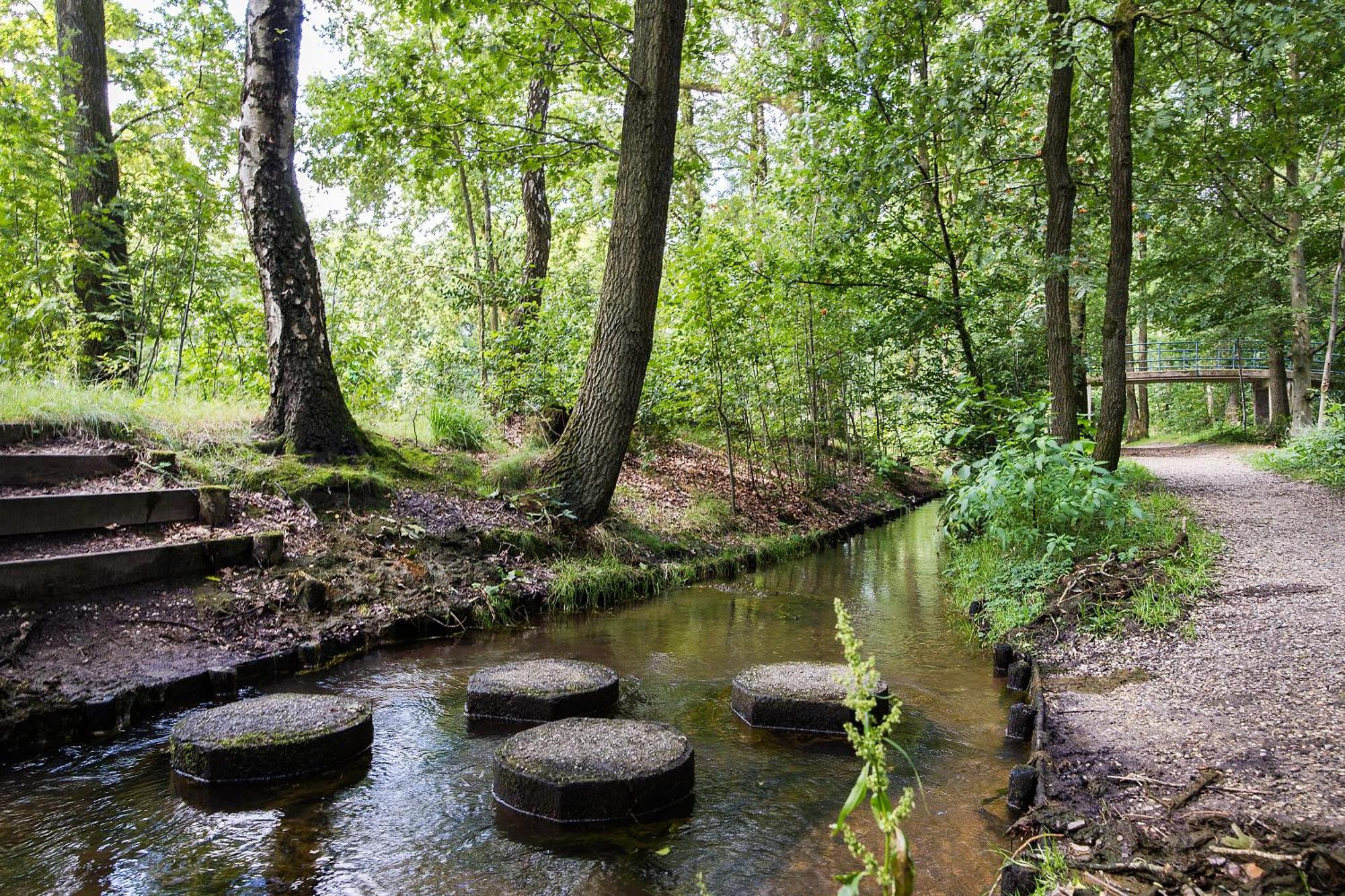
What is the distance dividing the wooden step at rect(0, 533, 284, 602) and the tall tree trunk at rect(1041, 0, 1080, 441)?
7932 mm

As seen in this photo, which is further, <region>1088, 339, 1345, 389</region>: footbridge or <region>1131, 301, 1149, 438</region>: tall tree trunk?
<region>1131, 301, 1149, 438</region>: tall tree trunk

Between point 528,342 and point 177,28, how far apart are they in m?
7.62

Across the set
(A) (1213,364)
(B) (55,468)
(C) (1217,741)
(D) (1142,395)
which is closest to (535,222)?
(B) (55,468)

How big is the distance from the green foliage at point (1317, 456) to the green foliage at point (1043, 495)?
610 centimetres

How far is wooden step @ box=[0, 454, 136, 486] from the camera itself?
518cm

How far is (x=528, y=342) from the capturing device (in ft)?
34.2

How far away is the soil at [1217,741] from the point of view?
226cm

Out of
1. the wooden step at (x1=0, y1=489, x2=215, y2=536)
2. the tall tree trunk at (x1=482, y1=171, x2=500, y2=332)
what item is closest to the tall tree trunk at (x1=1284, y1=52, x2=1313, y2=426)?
the tall tree trunk at (x1=482, y1=171, x2=500, y2=332)

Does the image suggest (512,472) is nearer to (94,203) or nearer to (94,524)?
(94,524)

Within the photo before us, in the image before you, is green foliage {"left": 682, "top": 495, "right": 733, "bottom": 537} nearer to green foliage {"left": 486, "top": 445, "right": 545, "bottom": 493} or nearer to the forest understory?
the forest understory

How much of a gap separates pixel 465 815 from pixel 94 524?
3633 millimetres

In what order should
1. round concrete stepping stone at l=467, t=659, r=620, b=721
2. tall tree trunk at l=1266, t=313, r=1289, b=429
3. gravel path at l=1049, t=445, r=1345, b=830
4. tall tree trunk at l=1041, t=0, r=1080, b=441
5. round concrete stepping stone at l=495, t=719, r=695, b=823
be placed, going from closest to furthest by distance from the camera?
gravel path at l=1049, t=445, r=1345, b=830 < round concrete stepping stone at l=495, t=719, r=695, b=823 < round concrete stepping stone at l=467, t=659, r=620, b=721 < tall tree trunk at l=1041, t=0, r=1080, b=441 < tall tree trunk at l=1266, t=313, r=1289, b=429

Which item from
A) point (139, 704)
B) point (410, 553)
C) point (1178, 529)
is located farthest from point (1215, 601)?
point (139, 704)

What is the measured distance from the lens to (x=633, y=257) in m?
7.84
